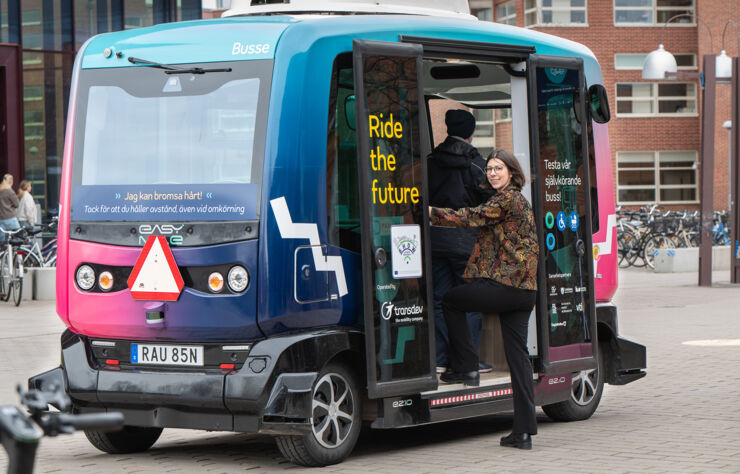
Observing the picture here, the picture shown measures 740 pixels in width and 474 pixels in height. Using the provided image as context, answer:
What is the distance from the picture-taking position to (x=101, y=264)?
7.36 m

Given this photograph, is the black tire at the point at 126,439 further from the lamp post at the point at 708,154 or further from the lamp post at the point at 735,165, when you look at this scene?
the lamp post at the point at 735,165

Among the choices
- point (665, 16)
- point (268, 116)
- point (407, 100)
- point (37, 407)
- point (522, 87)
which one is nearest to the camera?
point (37, 407)

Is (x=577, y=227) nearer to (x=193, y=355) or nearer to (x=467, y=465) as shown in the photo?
(x=467, y=465)

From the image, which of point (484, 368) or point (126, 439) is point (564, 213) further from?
point (126, 439)

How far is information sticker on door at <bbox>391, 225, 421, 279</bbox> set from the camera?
7.37 meters

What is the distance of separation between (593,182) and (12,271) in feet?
41.6

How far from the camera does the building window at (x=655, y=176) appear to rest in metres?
54.4

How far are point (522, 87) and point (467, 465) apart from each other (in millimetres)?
2681

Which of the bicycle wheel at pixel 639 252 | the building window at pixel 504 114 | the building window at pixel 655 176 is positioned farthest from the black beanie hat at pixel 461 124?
the building window at pixel 655 176

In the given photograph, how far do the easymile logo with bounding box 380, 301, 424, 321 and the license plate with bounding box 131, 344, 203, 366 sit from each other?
1.03 m

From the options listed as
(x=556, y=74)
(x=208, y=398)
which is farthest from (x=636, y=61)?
(x=208, y=398)

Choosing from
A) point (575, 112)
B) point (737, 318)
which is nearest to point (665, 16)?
point (737, 318)

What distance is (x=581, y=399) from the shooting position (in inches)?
358

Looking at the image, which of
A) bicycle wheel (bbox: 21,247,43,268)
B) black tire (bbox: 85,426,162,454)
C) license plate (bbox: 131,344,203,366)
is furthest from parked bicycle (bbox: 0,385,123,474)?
bicycle wheel (bbox: 21,247,43,268)
